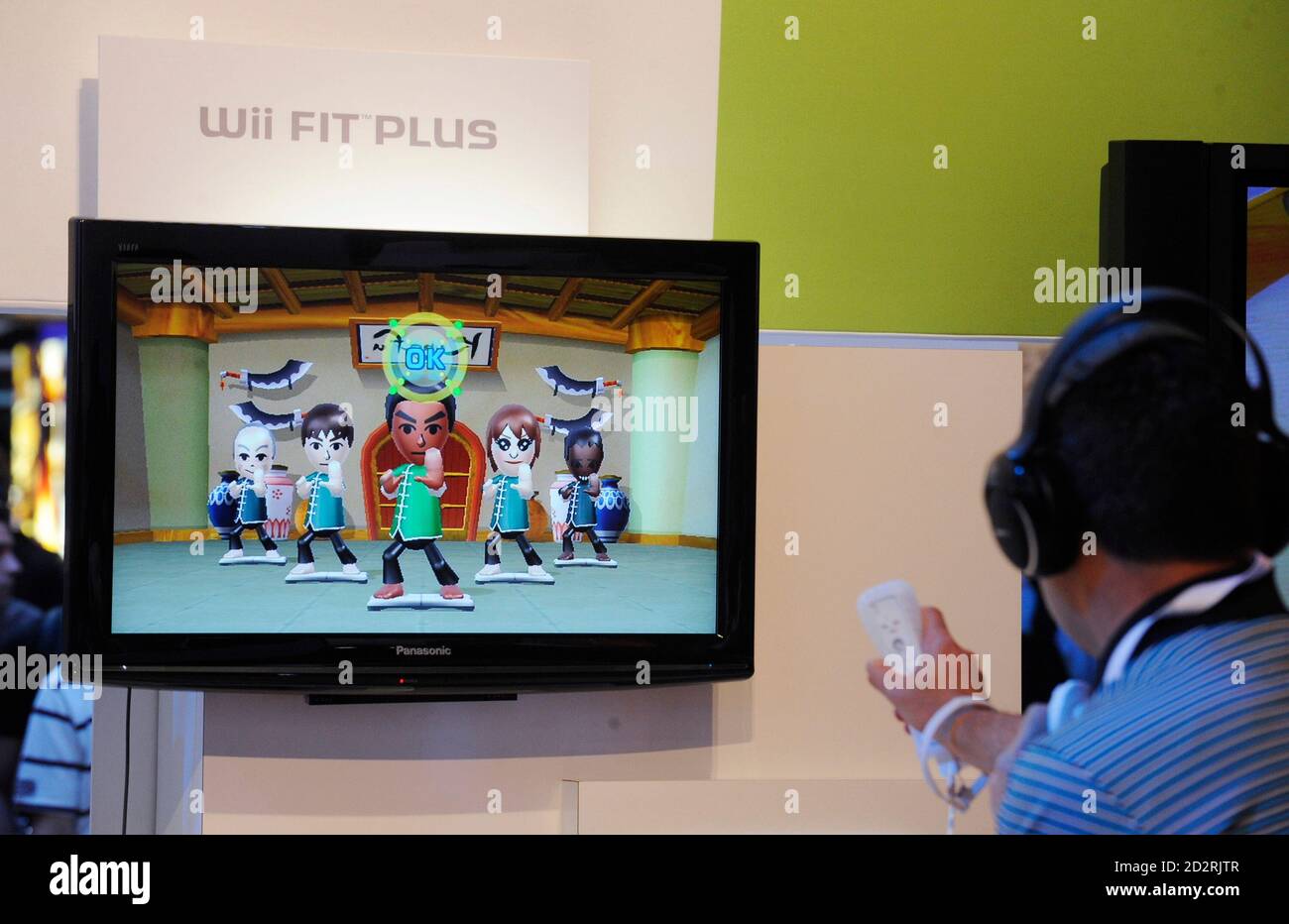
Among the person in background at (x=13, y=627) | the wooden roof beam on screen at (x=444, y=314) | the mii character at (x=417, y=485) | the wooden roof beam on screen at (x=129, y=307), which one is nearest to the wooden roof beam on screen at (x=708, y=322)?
the wooden roof beam on screen at (x=444, y=314)

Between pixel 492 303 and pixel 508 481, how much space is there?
0.96 feet

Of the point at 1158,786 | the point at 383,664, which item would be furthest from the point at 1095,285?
the point at 383,664

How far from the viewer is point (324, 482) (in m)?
1.94

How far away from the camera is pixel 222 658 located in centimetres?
192

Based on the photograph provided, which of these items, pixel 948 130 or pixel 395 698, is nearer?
pixel 395 698

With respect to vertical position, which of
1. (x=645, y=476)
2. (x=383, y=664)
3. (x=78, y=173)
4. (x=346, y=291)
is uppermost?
(x=78, y=173)

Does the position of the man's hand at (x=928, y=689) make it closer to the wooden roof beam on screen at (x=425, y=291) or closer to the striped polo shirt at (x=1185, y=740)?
the striped polo shirt at (x=1185, y=740)

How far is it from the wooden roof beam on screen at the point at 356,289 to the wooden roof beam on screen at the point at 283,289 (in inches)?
3.3

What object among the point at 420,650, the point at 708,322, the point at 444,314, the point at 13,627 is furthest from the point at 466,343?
the point at 13,627

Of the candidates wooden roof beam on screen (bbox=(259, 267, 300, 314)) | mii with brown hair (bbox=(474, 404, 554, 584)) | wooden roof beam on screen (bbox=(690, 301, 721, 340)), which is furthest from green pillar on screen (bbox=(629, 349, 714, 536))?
wooden roof beam on screen (bbox=(259, 267, 300, 314))

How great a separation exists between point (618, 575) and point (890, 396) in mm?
600

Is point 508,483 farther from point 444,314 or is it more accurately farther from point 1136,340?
point 1136,340

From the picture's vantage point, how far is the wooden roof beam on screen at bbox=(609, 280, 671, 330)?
1998mm
